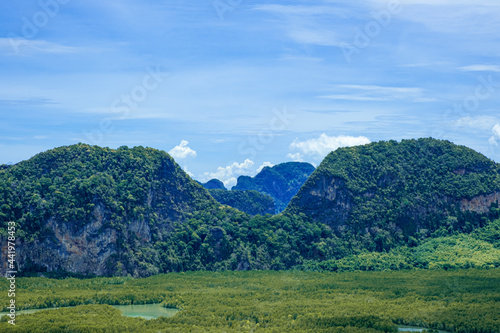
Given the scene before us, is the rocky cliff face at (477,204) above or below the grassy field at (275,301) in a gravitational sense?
above

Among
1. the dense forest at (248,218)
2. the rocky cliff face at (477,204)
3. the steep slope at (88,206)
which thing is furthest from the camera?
the rocky cliff face at (477,204)

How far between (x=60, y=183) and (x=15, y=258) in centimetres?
1371

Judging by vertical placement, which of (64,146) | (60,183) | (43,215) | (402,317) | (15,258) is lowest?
(402,317)

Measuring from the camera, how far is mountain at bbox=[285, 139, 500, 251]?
96188 millimetres

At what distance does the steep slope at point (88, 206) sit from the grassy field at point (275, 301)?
4894 millimetres

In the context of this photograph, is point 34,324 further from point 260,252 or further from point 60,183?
point 260,252

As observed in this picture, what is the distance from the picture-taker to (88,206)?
8000 centimetres

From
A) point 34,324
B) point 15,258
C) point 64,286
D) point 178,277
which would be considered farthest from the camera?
Answer: point 178,277

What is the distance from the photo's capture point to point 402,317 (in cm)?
5203

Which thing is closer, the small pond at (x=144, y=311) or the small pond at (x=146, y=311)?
the small pond at (x=144, y=311)

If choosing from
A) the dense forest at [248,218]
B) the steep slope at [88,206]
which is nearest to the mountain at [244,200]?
the dense forest at [248,218]

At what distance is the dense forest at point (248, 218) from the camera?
7838 cm

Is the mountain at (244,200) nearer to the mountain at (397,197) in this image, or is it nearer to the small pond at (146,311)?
the mountain at (397,197)

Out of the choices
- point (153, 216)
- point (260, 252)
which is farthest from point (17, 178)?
point (260, 252)
